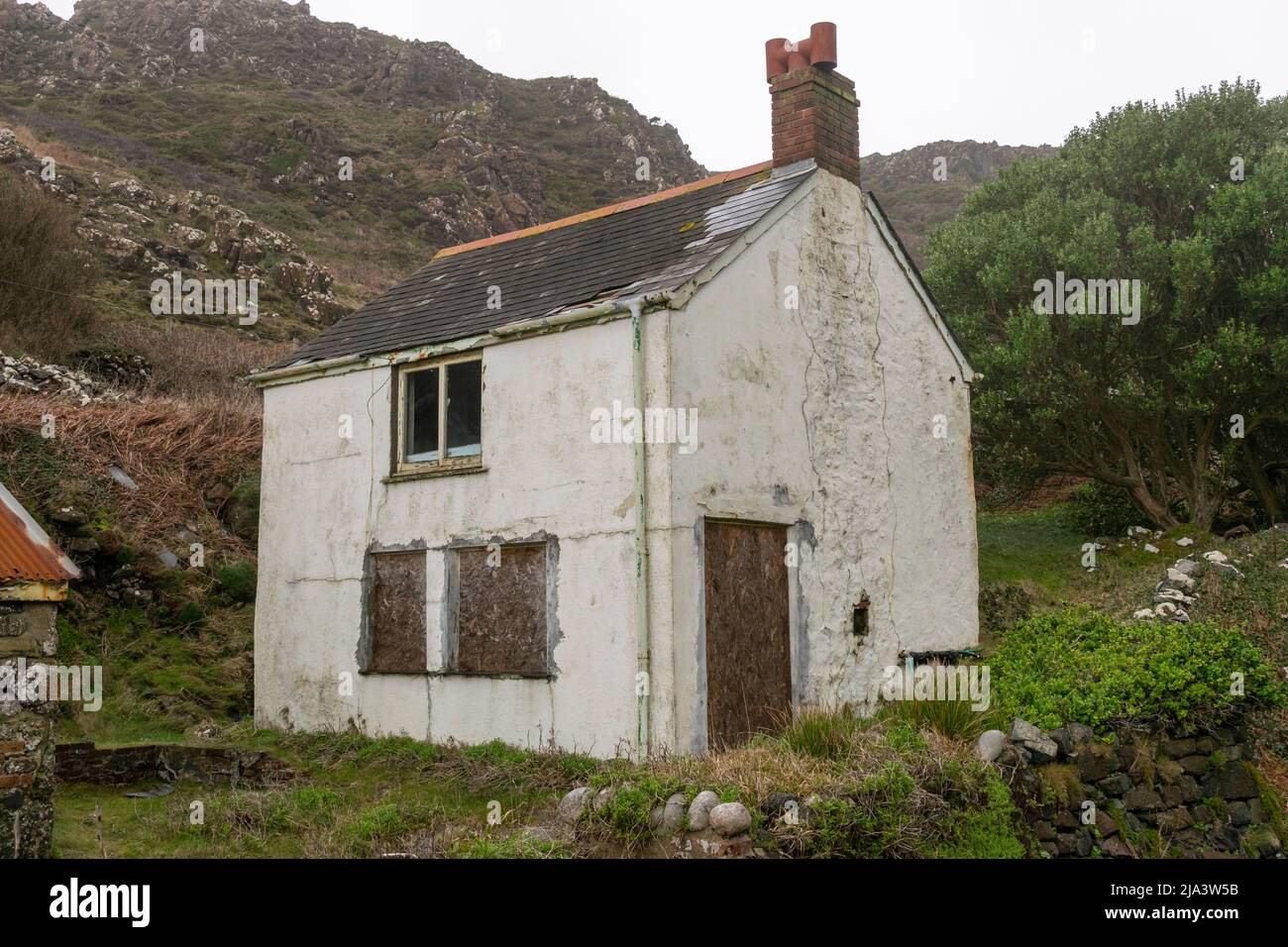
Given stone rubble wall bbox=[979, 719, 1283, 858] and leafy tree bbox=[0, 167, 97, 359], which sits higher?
leafy tree bbox=[0, 167, 97, 359]

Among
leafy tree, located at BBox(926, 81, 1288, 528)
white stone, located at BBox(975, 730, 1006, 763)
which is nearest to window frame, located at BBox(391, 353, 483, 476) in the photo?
white stone, located at BBox(975, 730, 1006, 763)

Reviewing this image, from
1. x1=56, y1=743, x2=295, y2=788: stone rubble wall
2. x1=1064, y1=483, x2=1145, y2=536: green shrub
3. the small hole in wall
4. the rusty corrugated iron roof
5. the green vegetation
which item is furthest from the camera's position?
x1=1064, y1=483, x2=1145, y2=536: green shrub

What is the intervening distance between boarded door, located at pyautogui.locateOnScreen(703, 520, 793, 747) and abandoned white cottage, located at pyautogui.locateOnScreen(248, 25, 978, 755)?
0.10 feet

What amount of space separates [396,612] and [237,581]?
5.58 metres

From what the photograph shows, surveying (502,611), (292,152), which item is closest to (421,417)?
(502,611)

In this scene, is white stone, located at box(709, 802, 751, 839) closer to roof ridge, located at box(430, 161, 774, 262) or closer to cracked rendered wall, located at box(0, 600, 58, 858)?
cracked rendered wall, located at box(0, 600, 58, 858)

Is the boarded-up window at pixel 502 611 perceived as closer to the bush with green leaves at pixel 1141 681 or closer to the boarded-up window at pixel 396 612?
the boarded-up window at pixel 396 612

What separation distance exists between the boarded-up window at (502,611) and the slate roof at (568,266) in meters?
2.59

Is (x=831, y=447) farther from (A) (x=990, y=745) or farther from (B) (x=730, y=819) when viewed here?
(B) (x=730, y=819)

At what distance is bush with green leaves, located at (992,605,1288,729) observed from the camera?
971cm

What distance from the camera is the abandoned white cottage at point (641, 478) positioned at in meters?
10.7

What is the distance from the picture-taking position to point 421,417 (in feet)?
43.3

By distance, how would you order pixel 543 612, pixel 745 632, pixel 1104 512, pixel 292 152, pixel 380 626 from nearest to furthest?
pixel 745 632 → pixel 543 612 → pixel 380 626 → pixel 1104 512 → pixel 292 152
